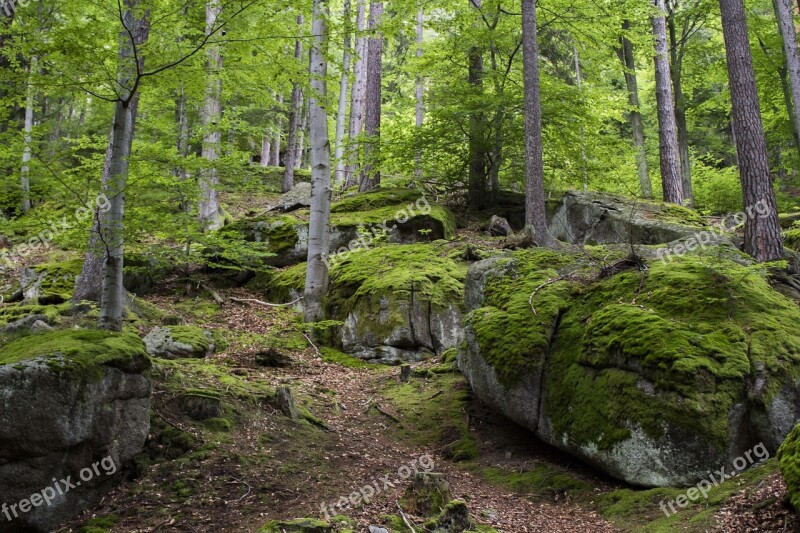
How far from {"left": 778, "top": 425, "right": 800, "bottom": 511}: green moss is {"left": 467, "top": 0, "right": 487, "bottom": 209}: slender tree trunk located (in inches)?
382

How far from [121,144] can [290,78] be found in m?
2.49

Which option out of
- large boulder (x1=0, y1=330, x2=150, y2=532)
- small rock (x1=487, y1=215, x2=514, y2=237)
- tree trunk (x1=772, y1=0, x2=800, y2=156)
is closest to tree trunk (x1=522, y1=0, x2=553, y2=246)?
small rock (x1=487, y1=215, x2=514, y2=237)

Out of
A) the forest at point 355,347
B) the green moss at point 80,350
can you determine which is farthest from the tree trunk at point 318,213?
the green moss at point 80,350

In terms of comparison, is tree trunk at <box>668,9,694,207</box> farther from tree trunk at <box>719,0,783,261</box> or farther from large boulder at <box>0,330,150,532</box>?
large boulder at <box>0,330,150,532</box>

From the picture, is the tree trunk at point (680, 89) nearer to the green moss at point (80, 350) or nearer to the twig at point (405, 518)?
the twig at point (405, 518)

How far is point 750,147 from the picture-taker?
866cm

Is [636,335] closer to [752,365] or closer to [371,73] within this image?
Result: [752,365]

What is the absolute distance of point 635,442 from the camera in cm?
472

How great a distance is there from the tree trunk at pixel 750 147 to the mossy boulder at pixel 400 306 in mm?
4644

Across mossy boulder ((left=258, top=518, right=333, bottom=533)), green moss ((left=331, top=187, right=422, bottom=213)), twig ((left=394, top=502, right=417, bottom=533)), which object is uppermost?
green moss ((left=331, top=187, right=422, bottom=213))

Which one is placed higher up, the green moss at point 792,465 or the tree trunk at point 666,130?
the tree trunk at point 666,130

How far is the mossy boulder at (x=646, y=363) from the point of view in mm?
4586

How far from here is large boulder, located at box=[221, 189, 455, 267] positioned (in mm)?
12305

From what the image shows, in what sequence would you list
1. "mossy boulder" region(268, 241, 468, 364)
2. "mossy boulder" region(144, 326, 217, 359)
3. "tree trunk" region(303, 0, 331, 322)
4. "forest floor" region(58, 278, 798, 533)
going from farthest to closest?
"tree trunk" region(303, 0, 331, 322)
"mossy boulder" region(268, 241, 468, 364)
"mossy boulder" region(144, 326, 217, 359)
"forest floor" region(58, 278, 798, 533)
